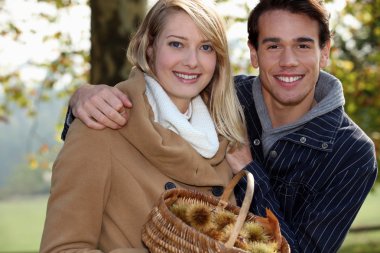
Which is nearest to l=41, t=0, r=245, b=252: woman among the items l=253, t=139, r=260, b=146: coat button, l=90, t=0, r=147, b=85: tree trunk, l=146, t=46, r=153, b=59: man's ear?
l=146, t=46, r=153, b=59: man's ear

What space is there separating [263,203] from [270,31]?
3.32ft

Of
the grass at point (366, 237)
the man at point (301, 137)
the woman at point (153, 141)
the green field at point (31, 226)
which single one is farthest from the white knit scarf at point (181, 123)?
the green field at point (31, 226)

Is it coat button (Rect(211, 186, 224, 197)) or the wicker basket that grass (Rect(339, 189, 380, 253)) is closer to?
coat button (Rect(211, 186, 224, 197))

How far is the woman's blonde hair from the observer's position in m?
3.17

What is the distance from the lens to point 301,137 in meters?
3.69

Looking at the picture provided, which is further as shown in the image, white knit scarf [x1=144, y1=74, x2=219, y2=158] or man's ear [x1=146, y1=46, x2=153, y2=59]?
man's ear [x1=146, y1=46, x2=153, y2=59]

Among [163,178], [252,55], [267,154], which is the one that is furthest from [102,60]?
[163,178]

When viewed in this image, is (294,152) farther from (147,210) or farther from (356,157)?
(147,210)

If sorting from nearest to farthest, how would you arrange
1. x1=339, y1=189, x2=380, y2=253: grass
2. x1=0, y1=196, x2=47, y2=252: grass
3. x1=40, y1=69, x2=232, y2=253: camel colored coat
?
x1=40, y1=69, x2=232, y2=253: camel colored coat
x1=339, y1=189, x2=380, y2=253: grass
x1=0, y1=196, x2=47, y2=252: grass

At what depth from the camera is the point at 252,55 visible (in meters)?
4.07

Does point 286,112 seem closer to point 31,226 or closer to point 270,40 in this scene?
point 270,40

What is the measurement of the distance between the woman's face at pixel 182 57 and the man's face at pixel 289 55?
65 centimetres

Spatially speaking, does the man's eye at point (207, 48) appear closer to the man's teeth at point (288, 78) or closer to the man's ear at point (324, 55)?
the man's teeth at point (288, 78)

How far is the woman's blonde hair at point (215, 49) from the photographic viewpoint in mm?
3166
